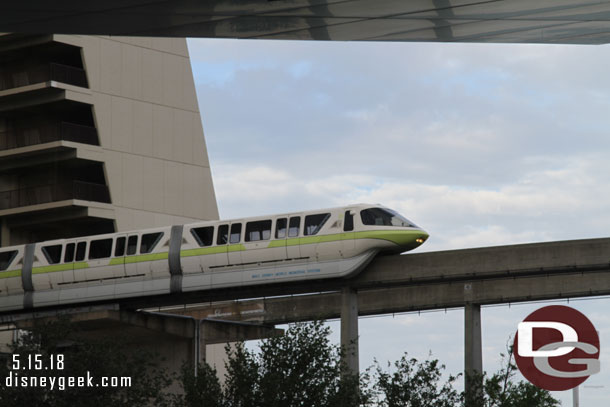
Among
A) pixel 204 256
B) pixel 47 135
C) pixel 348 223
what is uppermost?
pixel 47 135

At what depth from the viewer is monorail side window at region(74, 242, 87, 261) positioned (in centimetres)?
4575

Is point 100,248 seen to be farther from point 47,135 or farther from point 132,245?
point 47,135

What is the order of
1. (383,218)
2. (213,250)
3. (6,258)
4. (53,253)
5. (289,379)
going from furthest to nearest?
(6,258) → (53,253) → (213,250) → (383,218) → (289,379)

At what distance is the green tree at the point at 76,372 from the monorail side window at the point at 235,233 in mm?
11294

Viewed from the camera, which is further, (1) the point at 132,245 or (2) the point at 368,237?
(1) the point at 132,245

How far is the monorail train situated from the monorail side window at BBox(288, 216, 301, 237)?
0.04 meters

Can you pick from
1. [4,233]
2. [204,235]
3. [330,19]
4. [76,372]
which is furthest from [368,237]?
[4,233]

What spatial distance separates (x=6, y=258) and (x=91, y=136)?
37.4 feet

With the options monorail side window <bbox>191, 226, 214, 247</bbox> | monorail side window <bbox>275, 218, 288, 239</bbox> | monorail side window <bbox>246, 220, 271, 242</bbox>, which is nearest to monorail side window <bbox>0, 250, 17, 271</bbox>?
monorail side window <bbox>191, 226, 214, 247</bbox>

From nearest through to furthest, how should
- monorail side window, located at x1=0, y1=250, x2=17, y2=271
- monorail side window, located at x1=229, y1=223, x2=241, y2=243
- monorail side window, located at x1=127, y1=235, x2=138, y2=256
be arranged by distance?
1. monorail side window, located at x1=229, y1=223, x2=241, y2=243
2. monorail side window, located at x1=127, y1=235, x2=138, y2=256
3. monorail side window, located at x1=0, y1=250, x2=17, y2=271

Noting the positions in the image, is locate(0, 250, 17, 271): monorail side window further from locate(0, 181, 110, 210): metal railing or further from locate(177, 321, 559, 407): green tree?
locate(177, 321, 559, 407): green tree

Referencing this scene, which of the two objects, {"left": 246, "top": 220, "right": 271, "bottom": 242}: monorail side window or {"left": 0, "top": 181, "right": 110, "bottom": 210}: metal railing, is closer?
{"left": 246, "top": 220, "right": 271, "bottom": 242}: monorail side window

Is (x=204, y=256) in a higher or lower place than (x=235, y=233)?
lower

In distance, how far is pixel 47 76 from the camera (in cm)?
5806
